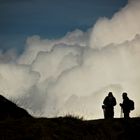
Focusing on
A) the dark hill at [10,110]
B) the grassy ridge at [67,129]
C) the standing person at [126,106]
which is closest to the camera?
the grassy ridge at [67,129]

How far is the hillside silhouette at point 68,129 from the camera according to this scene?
1825 cm

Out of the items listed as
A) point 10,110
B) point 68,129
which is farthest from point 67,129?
point 10,110

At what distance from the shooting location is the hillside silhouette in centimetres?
1825

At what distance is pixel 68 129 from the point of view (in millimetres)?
19422

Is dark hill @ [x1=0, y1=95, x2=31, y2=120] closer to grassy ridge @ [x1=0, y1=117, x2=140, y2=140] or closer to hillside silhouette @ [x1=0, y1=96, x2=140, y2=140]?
hillside silhouette @ [x1=0, y1=96, x2=140, y2=140]

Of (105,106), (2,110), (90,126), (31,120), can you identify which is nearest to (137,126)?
(90,126)

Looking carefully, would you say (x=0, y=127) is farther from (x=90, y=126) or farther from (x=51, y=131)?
(x=90, y=126)

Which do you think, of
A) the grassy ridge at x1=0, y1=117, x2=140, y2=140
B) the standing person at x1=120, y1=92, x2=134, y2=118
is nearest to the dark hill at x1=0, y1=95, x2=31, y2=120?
the standing person at x1=120, y1=92, x2=134, y2=118

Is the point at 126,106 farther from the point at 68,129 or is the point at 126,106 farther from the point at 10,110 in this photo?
the point at 68,129

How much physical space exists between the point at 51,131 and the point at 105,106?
1257cm

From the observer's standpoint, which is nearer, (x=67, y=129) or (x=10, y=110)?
(x=67, y=129)

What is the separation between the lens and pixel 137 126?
69.7 ft

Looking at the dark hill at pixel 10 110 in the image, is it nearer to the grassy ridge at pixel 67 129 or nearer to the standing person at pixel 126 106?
the standing person at pixel 126 106

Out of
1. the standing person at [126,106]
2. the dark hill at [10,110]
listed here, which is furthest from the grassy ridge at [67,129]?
the dark hill at [10,110]
